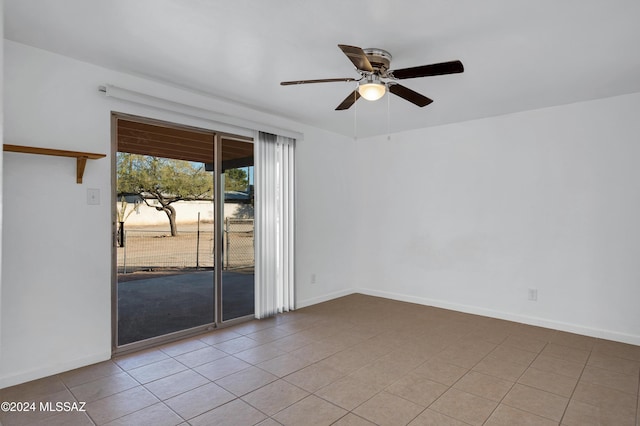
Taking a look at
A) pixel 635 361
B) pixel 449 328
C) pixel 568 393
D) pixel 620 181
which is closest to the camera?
pixel 568 393

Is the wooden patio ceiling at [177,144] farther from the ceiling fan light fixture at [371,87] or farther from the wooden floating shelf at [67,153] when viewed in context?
the ceiling fan light fixture at [371,87]

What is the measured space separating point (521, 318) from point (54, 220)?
15.1 feet

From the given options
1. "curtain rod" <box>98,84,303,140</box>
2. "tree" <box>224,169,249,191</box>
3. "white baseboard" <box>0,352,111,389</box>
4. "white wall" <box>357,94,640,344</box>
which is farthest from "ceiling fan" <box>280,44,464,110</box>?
"white baseboard" <box>0,352,111,389</box>

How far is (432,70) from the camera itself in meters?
2.29

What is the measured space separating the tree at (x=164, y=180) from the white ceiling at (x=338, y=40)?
0.77 m

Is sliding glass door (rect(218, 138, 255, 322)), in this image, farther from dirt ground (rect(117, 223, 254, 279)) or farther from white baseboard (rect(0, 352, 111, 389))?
white baseboard (rect(0, 352, 111, 389))

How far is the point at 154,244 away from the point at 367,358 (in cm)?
234

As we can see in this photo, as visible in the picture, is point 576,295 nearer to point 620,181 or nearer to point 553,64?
point 620,181

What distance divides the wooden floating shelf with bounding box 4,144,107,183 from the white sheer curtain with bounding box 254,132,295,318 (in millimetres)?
1706

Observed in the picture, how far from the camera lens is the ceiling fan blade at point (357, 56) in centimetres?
200

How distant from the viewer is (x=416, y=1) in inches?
79.2

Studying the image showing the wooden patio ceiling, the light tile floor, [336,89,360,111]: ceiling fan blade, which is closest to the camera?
the light tile floor

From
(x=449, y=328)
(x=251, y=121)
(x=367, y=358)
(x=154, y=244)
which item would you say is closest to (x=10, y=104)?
(x=154, y=244)

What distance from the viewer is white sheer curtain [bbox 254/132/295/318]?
163 inches
